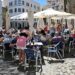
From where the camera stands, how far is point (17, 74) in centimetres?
1230

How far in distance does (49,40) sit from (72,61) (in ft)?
9.96

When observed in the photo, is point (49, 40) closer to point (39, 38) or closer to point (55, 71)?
point (39, 38)

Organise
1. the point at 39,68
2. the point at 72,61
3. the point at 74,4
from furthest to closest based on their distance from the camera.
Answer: the point at 74,4 < the point at 72,61 < the point at 39,68

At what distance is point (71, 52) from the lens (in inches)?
770

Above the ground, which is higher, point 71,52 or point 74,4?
point 74,4

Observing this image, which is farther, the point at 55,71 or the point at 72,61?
the point at 72,61

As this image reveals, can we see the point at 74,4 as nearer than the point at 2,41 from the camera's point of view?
No

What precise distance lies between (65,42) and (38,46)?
4522 mm

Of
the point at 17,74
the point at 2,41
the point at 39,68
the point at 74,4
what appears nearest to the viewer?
the point at 17,74

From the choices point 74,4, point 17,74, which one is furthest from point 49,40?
point 74,4

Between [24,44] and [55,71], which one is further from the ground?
[24,44]

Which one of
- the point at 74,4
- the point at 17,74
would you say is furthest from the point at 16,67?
the point at 74,4

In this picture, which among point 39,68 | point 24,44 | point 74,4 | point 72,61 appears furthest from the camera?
point 74,4

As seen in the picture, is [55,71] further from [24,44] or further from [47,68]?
[24,44]
